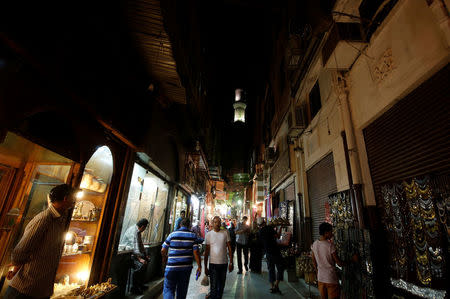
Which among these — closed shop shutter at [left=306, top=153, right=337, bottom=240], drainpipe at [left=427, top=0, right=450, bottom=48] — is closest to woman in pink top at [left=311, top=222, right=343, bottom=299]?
closed shop shutter at [left=306, top=153, right=337, bottom=240]

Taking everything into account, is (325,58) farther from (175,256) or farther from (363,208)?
(175,256)

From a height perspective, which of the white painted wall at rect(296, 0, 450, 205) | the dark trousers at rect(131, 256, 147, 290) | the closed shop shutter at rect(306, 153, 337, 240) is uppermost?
the white painted wall at rect(296, 0, 450, 205)

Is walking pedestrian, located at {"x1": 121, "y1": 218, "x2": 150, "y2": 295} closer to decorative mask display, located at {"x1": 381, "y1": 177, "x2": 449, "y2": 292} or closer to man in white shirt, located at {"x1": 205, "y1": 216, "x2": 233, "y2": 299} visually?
man in white shirt, located at {"x1": 205, "y1": 216, "x2": 233, "y2": 299}

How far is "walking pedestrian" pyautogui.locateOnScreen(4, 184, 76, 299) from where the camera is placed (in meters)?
2.33

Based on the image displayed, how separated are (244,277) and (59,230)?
7987mm

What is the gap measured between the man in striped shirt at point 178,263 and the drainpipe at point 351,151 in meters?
4.13

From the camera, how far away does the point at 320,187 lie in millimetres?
7562

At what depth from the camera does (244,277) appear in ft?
28.0

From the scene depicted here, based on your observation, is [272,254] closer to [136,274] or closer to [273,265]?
[273,265]

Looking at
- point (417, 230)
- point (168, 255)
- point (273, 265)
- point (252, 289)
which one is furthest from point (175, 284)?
point (417, 230)

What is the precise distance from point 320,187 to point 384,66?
4.61 metres

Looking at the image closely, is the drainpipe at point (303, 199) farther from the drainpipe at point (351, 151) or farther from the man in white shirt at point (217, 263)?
the man in white shirt at point (217, 263)

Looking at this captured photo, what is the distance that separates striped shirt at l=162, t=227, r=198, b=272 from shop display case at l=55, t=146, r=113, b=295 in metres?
1.70

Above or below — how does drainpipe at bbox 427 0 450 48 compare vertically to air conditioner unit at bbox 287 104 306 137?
below
